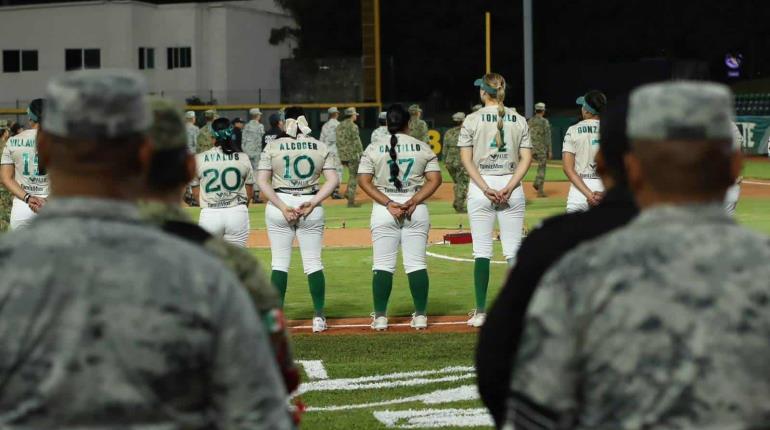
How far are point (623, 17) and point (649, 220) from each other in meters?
65.2

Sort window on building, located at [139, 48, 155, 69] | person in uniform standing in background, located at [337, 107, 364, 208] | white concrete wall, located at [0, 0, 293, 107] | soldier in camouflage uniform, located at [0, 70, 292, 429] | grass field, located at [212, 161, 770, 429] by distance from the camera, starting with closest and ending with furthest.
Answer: soldier in camouflage uniform, located at [0, 70, 292, 429], grass field, located at [212, 161, 770, 429], person in uniform standing in background, located at [337, 107, 364, 208], white concrete wall, located at [0, 0, 293, 107], window on building, located at [139, 48, 155, 69]

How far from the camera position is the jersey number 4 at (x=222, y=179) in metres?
12.5

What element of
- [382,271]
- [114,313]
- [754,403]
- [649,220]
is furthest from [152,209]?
[382,271]

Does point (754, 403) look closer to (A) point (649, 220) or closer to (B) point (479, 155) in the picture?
(A) point (649, 220)

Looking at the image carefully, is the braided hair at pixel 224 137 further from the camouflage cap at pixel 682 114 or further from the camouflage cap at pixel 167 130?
the camouflage cap at pixel 682 114

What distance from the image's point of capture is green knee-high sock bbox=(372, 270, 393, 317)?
13039 mm

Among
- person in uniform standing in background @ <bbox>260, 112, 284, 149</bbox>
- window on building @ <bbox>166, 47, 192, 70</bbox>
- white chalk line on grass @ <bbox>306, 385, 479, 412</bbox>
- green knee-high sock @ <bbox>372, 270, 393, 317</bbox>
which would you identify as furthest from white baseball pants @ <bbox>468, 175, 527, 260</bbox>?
window on building @ <bbox>166, 47, 192, 70</bbox>

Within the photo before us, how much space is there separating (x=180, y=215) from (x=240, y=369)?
1.22m

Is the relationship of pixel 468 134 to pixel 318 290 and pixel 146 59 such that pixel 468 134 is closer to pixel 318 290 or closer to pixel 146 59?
pixel 318 290

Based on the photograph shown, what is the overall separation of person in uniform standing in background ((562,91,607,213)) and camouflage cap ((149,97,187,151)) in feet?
29.8

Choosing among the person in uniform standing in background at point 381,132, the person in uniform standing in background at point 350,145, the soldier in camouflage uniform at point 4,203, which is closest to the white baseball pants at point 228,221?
the person in uniform standing in background at point 381,132

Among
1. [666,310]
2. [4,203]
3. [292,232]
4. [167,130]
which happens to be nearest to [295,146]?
A: [292,232]

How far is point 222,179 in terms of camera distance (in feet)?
41.0

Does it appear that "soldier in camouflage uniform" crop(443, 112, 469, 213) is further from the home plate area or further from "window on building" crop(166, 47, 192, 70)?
"window on building" crop(166, 47, 192, 70)
